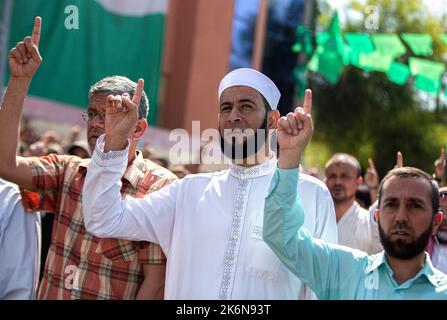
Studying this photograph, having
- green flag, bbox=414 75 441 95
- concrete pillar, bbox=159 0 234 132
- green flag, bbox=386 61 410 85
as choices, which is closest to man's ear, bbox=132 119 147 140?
green flag, bbox=414 75 441 95

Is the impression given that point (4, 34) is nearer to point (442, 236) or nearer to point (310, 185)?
point (442, 236)

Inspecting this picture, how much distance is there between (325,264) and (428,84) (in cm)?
611

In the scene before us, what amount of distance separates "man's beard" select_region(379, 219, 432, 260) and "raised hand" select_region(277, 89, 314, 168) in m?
0.44

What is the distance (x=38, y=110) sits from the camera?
991 centimetres

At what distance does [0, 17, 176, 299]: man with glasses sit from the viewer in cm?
312

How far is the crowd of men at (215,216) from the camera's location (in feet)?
8.72

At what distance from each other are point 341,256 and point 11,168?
1366mm

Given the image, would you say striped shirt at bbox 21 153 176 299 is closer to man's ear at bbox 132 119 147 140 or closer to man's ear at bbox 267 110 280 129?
man's ear at bbox 132 119 147 140

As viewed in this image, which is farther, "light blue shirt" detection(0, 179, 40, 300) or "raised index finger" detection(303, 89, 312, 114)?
"light blue shirt" detection(0, 179, 40, 300)

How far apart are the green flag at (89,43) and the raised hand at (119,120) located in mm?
6771

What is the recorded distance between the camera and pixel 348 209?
5.55 meters

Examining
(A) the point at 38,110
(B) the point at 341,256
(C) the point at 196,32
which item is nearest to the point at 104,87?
(B) the point at 341,256

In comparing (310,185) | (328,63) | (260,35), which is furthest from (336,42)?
(310,185)
